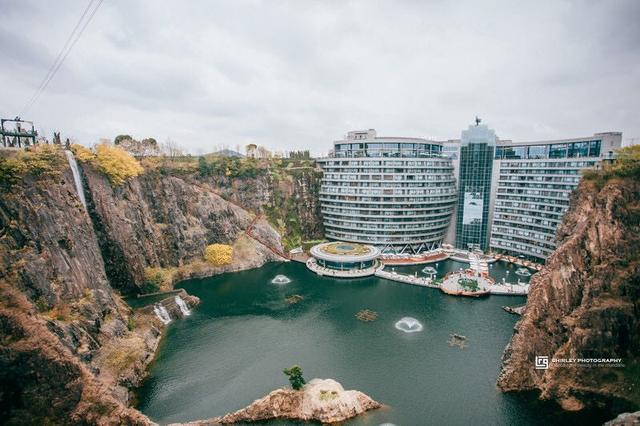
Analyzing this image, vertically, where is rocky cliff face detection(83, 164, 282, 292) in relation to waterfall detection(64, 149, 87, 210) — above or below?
below

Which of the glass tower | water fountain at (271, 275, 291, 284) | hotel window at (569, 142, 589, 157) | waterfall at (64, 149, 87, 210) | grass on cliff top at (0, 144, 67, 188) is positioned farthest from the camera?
the glass tower

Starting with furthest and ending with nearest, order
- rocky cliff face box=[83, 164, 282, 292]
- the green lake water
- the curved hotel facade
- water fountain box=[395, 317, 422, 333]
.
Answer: the curved hotel facade, rocky cliff face box=[83, 164, 282, 292], water fountain box=[395, 317, 422, 333], the green lake water

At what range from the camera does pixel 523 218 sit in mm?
99125

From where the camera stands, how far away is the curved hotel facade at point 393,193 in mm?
108625

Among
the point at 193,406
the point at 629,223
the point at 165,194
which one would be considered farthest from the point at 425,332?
the point at 165,194

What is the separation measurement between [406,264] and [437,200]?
24.3m

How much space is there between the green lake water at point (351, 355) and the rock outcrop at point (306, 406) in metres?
1.42

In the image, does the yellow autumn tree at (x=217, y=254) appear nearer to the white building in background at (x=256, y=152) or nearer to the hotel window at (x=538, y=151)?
the white building in background at (x=256, y=152)

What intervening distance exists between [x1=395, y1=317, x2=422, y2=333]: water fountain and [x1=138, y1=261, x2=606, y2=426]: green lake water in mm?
1236

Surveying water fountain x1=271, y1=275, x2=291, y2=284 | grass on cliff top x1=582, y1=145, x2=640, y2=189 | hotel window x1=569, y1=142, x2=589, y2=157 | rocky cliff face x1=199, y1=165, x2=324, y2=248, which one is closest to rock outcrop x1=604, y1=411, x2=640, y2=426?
grass on cliff top x1=582, y1=145, x2=640, y2=189

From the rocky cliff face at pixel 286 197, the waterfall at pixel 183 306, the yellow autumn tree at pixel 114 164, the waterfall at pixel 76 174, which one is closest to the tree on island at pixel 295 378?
the waterfall at pixel 183 306

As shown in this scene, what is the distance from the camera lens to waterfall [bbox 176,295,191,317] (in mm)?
74625

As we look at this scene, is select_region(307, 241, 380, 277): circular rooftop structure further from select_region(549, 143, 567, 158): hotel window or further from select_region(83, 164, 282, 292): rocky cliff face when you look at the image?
select_region(549, 143, 567, 158): hotel window

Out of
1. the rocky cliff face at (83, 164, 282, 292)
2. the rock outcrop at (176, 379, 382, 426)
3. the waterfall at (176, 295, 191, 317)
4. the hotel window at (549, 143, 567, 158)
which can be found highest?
the hotel window at (549, 143, 567, 158)
